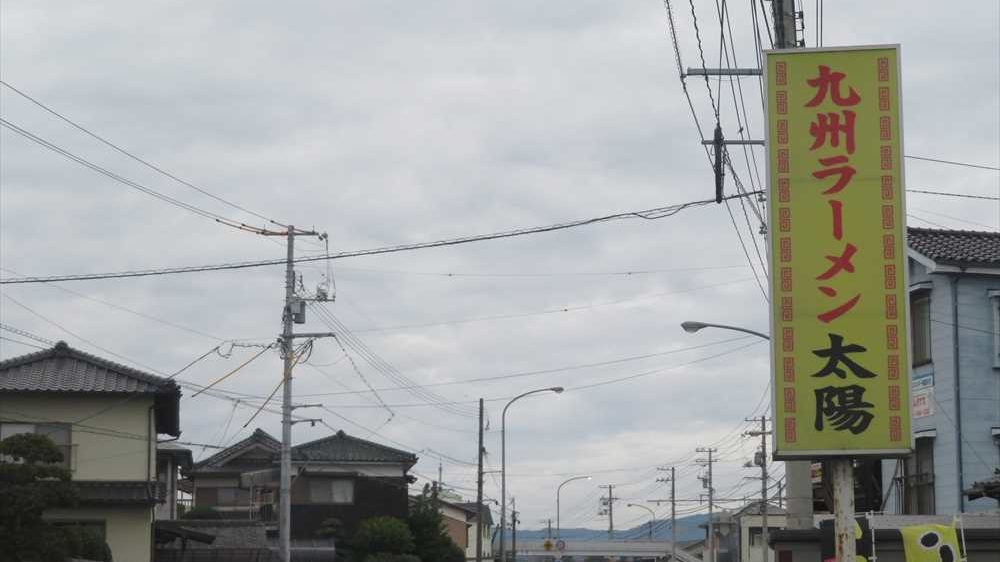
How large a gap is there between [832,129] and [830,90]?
0.49m

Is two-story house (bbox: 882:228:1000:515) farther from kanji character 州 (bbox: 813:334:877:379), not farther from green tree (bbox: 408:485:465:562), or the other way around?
green tree (bbox: 408:485:465:562)

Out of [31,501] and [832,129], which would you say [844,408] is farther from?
[31,501]

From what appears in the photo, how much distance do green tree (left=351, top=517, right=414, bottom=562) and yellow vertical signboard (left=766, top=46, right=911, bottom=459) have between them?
43.3m

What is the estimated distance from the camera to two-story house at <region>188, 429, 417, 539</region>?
209ft

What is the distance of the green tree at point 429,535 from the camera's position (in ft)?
199

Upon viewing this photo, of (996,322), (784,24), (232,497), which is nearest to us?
(784,24)

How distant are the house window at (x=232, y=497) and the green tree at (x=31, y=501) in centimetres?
3721

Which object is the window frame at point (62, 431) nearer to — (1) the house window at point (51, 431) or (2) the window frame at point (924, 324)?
(1) the house window at point (51, 431)

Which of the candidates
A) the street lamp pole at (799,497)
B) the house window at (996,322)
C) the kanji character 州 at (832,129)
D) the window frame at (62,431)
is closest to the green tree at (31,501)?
the window frame at (62,431)

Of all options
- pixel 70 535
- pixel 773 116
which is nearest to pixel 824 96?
pixel 773 116

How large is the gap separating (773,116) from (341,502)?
2043 inches

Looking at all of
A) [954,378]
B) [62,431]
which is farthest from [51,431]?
[954,378]

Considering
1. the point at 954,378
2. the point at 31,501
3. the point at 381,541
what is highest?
the point at 954,378

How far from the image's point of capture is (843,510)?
14.4 m
